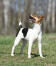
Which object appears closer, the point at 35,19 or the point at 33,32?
the point at 35,19

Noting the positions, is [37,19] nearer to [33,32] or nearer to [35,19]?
[35,19]

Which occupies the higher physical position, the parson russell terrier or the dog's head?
the dog's head

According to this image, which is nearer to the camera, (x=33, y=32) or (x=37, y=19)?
(x=37, y=19)

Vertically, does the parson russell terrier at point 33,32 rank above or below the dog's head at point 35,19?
below

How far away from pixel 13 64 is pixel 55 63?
1318 millimetres

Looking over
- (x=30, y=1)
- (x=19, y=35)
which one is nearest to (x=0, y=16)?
(x=30, y=1)

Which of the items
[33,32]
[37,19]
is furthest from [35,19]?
[33,32]

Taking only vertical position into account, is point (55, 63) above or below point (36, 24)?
below

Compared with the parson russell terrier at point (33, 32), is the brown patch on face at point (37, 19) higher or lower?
higher

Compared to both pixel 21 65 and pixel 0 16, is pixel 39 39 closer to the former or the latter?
pixel 21 65

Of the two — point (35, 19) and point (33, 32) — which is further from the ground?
point (35, 19)

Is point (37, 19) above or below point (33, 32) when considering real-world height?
above

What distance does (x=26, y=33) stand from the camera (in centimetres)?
862

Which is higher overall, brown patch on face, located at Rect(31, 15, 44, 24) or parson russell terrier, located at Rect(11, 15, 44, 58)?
brown patch on face, located at Rect(31, 15, 44, 24)
